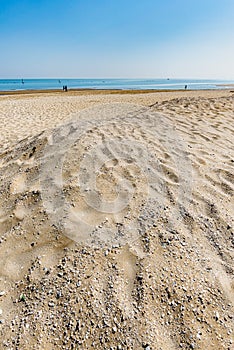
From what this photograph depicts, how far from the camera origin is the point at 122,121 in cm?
586

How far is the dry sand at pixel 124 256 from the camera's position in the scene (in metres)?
1.94

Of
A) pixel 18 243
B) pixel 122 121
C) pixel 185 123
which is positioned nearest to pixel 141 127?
pixel 122 121

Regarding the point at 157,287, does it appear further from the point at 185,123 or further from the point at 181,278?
the point at 185,123

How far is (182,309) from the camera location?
2.05 meters

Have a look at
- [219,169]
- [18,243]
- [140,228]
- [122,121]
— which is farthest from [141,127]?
[18,243]

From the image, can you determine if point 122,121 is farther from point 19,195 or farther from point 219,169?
point 19,195

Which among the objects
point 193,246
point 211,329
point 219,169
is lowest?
point 211,329

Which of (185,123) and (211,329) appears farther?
→ (185,123)

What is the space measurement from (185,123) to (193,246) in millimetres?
3868

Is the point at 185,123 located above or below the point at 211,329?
above

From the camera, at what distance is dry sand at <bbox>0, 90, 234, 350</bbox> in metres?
1.94

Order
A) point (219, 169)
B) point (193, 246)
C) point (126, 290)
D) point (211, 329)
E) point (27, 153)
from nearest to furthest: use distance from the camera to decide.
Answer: point (211, 329)
point (126, 290)
point (193, 246)
point (219, 169)
point (27, 153)

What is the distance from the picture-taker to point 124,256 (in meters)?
2.45

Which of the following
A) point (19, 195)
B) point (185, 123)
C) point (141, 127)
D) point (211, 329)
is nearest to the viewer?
point (211, 329)
